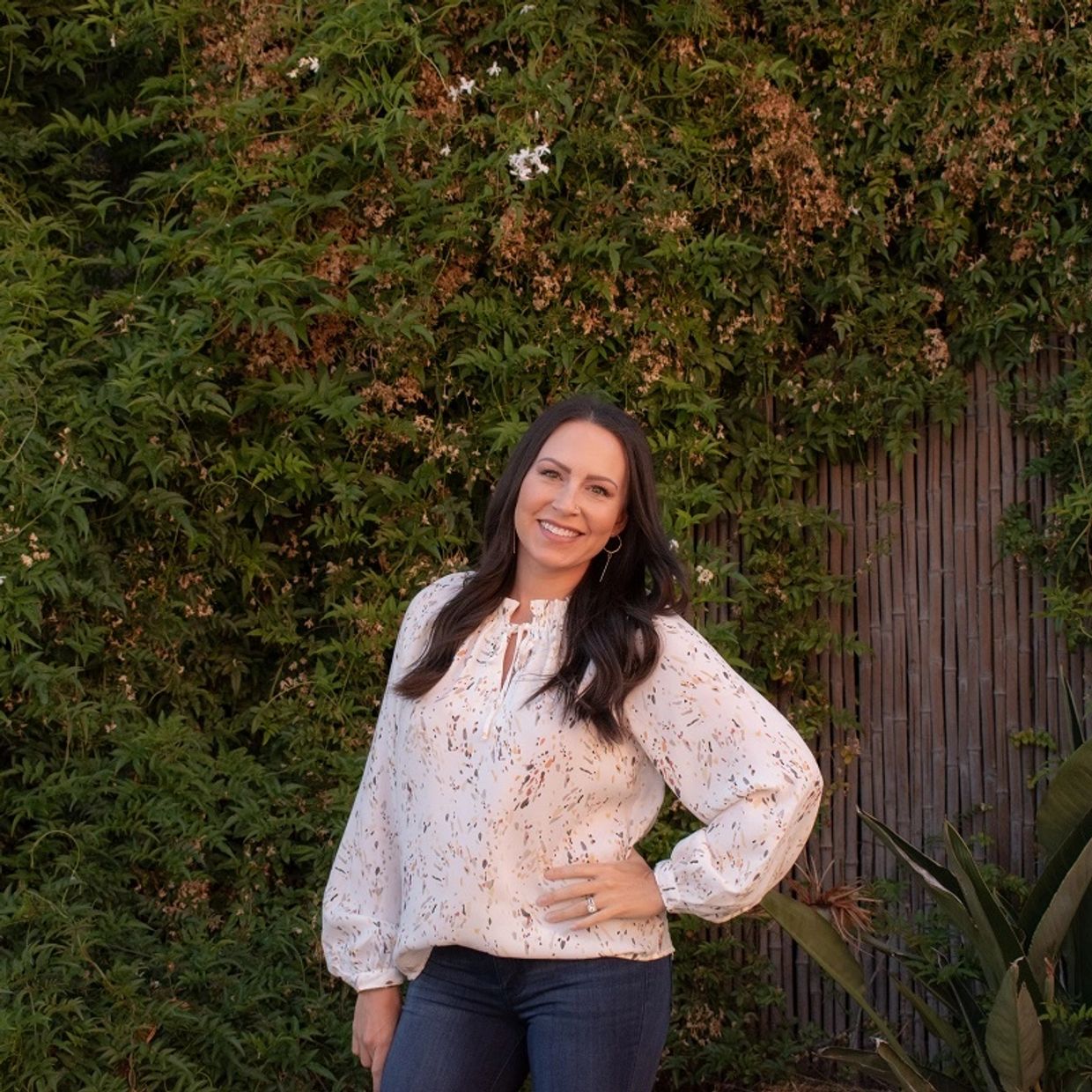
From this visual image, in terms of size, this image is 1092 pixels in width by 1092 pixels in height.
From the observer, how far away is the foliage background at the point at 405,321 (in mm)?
4051

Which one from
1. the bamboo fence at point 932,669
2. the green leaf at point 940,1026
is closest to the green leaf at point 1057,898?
the green leaf at point 940,1026

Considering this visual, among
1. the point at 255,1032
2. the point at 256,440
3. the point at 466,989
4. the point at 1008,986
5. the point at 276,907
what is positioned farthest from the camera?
the point at 256,440

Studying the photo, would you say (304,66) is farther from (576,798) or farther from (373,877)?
(576,798)

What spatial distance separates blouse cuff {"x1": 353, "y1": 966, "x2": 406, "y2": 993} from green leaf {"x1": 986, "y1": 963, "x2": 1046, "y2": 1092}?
4.86ft

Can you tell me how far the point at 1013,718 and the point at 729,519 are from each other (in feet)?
3.42

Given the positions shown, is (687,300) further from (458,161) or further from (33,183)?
(33,183)

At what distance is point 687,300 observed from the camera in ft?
14.6

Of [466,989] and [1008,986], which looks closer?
[466,989]

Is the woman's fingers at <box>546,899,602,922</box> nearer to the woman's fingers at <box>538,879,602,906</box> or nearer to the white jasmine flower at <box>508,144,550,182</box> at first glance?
the woman's fingers at <box>538,879,602,906</box>

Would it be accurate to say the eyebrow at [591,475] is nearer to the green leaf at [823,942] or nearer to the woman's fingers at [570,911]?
the woman's fingers at [570,911]

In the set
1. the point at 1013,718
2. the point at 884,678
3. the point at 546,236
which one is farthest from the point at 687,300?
the point at 1013,718

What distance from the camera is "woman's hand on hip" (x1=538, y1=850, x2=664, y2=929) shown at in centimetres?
225

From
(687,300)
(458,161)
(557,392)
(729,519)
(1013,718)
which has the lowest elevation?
(1013,718)

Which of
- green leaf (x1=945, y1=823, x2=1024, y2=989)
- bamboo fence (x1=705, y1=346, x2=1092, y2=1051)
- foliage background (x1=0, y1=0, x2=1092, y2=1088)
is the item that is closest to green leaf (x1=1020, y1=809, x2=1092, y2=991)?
green leaf (x1=945, y1=823, x2=1024, y2=989)
